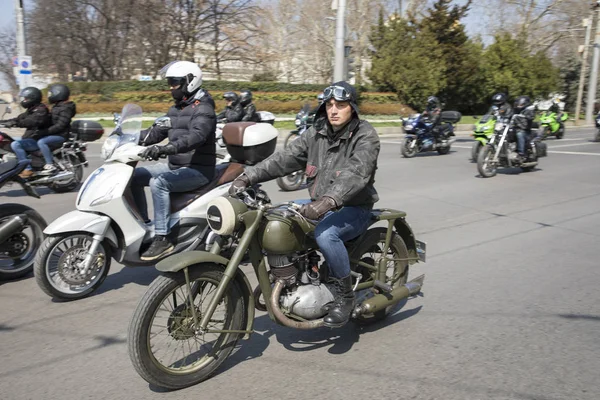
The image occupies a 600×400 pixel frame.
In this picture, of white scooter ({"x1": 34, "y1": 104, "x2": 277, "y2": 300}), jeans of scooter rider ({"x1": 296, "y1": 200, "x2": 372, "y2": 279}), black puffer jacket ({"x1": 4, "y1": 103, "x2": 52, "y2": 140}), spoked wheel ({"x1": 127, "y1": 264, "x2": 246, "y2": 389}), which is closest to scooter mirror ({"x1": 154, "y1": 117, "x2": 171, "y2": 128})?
white scooter ({"x1": 34, "y1": 104, "x2": 277, "y2": 300})

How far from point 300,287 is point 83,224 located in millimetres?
2135

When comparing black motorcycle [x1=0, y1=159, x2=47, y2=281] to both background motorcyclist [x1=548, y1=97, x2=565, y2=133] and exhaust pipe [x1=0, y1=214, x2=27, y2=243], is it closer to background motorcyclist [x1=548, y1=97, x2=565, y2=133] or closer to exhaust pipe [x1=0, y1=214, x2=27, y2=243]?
exhaust pipe [x1=0, y1=214, x2=27, y2=243]

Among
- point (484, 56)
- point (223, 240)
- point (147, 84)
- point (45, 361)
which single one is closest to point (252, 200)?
point (223, 240)

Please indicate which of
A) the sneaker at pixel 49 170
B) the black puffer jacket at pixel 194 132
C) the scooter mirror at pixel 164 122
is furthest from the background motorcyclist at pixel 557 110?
the scooter mirror at pixel 164 122

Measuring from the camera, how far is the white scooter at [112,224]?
4664 mm

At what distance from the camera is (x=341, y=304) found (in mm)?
3711

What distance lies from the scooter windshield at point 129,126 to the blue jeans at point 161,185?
32 centimetres

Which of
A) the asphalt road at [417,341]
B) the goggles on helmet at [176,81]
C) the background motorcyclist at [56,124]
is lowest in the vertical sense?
the asphalt road at [417,341]

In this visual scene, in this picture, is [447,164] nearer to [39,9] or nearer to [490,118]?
[490,118]

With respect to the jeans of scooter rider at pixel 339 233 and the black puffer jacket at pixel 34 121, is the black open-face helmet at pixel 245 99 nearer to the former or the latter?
the black puffer jacket at pixel 34 121

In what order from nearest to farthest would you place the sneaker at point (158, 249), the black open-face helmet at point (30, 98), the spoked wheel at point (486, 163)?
1. the sneaker at point (158, 249)
2. the black open-face helmet at point (30, 98)
3. the spoked wheel at point (486, 163)

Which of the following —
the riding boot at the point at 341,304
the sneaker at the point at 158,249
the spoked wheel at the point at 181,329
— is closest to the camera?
the spoked wheel at the point at 181,329

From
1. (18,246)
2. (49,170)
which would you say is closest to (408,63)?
(49,170)

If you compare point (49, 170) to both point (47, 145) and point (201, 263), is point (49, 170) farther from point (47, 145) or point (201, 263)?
point (201, 263)
